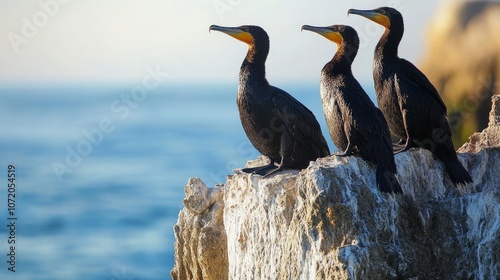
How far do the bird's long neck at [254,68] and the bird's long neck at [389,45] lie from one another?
110 cm

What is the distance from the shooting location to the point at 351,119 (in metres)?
9.25

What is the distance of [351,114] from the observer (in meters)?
9.27

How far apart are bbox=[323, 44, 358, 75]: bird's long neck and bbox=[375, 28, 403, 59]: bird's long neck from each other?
78 cm

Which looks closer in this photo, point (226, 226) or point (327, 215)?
point (327, 215)

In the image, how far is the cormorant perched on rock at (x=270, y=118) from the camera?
9898 mm

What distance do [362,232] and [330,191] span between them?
39 cm

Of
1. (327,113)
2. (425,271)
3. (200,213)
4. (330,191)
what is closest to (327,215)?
(330,191)

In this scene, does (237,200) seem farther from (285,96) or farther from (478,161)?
(478,161)

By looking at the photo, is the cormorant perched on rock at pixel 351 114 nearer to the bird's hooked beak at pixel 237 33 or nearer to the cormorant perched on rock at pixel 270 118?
the cormorant perched on rock at pixel 270 118

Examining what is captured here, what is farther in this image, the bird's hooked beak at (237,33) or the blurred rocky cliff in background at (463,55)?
the blurred rocky cliff in background at (463,55)

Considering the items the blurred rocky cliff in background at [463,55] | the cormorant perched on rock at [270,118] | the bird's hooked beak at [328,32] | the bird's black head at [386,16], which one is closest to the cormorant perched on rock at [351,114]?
the bird's hooked beak at [328,32]

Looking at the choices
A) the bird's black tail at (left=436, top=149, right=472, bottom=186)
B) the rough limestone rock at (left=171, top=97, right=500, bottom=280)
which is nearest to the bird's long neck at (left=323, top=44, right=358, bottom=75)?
the rough limestone rock at (left=171, top=97, right=500, bottom=280)

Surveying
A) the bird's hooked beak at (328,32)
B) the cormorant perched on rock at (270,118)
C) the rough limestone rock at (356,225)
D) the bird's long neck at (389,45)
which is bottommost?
the rough limestone rock at (356,225)

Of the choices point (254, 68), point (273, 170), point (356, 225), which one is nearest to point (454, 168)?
point (273, 170)
